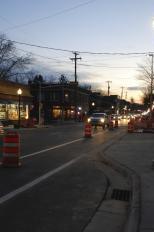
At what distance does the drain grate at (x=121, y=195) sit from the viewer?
1050 cm

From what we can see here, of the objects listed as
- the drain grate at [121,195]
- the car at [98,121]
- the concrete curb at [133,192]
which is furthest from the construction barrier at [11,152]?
the car at [98,121]

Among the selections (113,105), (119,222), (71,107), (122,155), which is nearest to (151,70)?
(71,107)

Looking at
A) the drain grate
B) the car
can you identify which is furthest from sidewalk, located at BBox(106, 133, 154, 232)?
the car

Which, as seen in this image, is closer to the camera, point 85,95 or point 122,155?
point 122,155

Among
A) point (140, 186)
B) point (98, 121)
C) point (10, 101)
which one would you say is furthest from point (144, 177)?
point (10, 101)

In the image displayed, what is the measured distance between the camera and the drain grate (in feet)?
34.4

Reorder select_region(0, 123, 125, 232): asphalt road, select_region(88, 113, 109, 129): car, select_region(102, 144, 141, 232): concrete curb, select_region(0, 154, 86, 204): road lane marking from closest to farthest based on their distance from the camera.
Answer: select_region(102, 144, 141, 232): concrete curb
select_region(0, 123, 125, 232): asphalt road
select_region(0, 154, 86, 204): road lane marking
select_region(88, 113, 109, 129): car

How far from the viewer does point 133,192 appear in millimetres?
10102

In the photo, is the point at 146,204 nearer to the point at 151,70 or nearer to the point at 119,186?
the point at 119,186

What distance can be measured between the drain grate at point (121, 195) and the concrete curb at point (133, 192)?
0.76 ft

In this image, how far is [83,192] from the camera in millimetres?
10875

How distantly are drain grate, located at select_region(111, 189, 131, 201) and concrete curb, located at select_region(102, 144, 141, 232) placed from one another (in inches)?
9.2

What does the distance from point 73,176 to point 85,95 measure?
346 ft

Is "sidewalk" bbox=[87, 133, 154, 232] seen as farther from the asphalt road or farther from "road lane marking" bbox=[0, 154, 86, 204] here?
"road lane marking" bbox=[0, 154, 86, 204]
